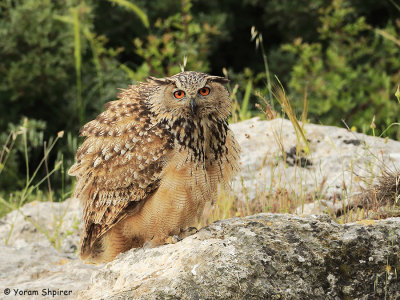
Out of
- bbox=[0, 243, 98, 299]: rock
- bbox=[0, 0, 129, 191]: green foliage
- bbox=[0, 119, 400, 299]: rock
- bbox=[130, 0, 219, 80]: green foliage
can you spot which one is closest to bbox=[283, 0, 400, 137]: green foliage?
bbox=[130, 0, 219, 80]: green foliage

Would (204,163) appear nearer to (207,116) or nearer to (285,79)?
(207,116)

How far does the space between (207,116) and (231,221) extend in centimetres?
73

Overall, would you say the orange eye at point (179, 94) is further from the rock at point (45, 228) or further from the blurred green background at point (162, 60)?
the blurred green background at point (162, 60)

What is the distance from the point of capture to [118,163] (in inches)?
136

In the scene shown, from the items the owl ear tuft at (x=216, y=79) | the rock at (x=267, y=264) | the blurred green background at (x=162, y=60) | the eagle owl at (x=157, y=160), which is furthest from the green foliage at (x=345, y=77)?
the rock at (x=267, y=264)

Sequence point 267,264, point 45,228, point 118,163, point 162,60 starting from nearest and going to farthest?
point 267,264, point 118,163, point 45,228, point 162,60

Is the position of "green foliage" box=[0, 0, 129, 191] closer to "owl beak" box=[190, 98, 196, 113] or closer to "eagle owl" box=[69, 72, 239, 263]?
"eagle owl" box=[69, 72, 239, 263]

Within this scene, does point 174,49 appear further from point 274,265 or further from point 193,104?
point 274,265

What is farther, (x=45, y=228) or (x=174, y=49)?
(x=174, y=49)

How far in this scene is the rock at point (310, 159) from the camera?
4.50m

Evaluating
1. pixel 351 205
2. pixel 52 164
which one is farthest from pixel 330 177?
pixel 52 164

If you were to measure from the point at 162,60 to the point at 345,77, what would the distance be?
2.63 meters

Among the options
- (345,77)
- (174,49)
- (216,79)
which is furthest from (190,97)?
(345,77)

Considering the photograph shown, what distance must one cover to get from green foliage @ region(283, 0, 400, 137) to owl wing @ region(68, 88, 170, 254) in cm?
451
